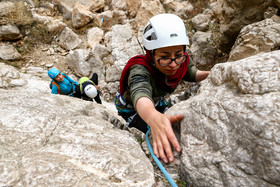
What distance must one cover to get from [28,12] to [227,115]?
13.0m

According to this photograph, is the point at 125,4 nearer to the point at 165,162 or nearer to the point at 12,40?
the point at 12,40

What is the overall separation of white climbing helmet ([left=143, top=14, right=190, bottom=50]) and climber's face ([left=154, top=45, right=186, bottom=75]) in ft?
0.31

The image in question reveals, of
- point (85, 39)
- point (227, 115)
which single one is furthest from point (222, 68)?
point (85, 39)

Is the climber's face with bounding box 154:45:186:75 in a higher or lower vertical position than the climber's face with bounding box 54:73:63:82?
higher

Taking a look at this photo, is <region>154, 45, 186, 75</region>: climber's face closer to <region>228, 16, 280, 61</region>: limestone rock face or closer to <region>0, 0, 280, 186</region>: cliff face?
<region>0, 0, 280, 186</region>: cliff face

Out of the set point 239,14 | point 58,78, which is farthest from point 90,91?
point 239,14

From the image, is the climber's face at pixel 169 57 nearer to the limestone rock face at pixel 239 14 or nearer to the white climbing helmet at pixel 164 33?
the white climbing helmet at pixel 164 33

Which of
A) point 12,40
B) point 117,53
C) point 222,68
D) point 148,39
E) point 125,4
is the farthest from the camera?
point 125,4

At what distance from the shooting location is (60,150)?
58.2 inches

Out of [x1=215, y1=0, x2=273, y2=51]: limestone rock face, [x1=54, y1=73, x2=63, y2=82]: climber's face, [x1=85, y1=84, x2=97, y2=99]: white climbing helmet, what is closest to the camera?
[x1=215, y1=0, x2=273, y2=51]: limestone rock face

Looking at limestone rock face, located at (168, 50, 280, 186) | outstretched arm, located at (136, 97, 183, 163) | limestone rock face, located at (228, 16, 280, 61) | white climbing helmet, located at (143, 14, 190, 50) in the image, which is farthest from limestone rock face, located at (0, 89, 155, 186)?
limestone rock face, located at (228, 16, 280, 61)

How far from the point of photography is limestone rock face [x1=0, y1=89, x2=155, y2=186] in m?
1.19

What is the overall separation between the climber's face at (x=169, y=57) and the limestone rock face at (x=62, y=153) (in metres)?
1.14

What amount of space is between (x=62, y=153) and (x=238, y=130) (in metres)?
1.44
